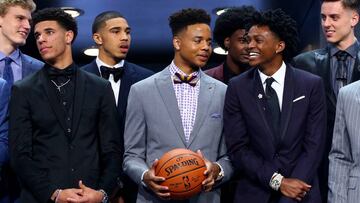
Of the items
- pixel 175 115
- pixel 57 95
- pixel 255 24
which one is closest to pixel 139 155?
pixel 175 115

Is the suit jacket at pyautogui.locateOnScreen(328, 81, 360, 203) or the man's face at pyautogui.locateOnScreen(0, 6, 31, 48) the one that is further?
the man's face at pyautogui.locateOnScreen(0, 6, 31, 48)

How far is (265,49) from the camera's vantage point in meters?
4.68

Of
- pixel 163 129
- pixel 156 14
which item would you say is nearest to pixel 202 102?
pixel 163 129

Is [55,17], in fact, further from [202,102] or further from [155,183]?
[155,183]

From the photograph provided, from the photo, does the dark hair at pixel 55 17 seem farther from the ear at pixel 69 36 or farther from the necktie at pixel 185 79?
the necktie at pixel 185 79

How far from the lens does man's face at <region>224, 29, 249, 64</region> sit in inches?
227

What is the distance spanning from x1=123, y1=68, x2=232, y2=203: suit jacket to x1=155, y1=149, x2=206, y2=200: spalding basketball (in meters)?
0.33

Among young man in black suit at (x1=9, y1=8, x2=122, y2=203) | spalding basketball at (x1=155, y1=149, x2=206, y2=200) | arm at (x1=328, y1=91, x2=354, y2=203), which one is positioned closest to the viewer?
spalding basketball at (x1=155, y1=149, x2=206, y2=200)

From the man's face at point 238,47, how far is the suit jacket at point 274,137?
1.18 metres

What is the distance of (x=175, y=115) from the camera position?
4.59 meters

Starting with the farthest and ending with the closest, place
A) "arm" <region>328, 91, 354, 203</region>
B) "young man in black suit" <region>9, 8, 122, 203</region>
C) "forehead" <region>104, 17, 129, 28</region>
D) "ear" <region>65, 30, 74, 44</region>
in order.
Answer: "forehead" <region>104, 17, 129, 28</region>
"ear" <region>65, 30, 74, 44</region>
"young man in black suit" <region>9, 8, 122, 203</region>
"arm" <region>328, 91, 354, 203</region>

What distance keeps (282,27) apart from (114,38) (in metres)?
1.63

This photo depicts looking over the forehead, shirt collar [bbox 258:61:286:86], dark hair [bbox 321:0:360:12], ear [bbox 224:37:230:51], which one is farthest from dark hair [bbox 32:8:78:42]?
dark hair [bbox 321:0:360:12]

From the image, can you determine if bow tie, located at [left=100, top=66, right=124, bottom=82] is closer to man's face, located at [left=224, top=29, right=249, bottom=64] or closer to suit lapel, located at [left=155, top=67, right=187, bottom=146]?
suit lapel, located at [left=155, top=67, right=187, bottom=146]
